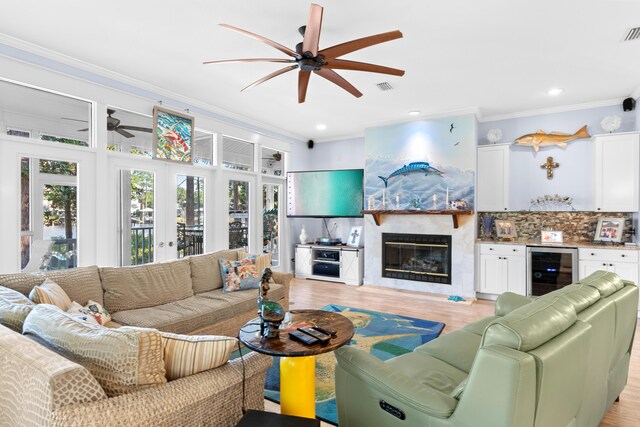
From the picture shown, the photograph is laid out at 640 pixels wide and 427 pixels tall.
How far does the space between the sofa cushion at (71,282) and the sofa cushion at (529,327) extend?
300 cm

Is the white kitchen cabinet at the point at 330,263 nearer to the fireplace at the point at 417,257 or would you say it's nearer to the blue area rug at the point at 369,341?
the fireplace at the point at 417,257

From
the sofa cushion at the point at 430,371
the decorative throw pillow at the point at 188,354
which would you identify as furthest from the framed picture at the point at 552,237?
the decorative throw pillow at the point at 188,354

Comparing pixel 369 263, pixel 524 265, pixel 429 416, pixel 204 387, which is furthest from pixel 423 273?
pixel 204 387

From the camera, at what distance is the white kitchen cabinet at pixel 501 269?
480cm

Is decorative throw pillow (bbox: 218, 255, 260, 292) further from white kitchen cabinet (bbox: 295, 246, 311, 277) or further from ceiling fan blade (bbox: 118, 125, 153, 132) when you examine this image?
white kitchen cabinet (bbox: 295, 246, 311, 277)

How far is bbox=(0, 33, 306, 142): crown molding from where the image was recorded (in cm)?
310

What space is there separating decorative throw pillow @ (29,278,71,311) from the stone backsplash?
211 inches

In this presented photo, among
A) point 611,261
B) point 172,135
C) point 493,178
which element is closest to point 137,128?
point 172,135

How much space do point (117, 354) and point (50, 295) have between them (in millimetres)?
1568

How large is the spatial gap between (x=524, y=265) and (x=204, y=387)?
15.6 feet

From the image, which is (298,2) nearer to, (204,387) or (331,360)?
(204,387)

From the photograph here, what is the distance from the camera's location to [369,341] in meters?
3.46

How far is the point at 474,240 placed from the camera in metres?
5.11

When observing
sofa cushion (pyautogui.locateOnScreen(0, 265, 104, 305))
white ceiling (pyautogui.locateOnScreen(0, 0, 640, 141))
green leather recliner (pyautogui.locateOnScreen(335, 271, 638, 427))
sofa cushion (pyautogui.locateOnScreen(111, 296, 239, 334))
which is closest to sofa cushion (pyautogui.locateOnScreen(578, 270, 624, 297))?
green leather recliner (pyautogui.locateOnScreen(335, 271, 638, 427))
